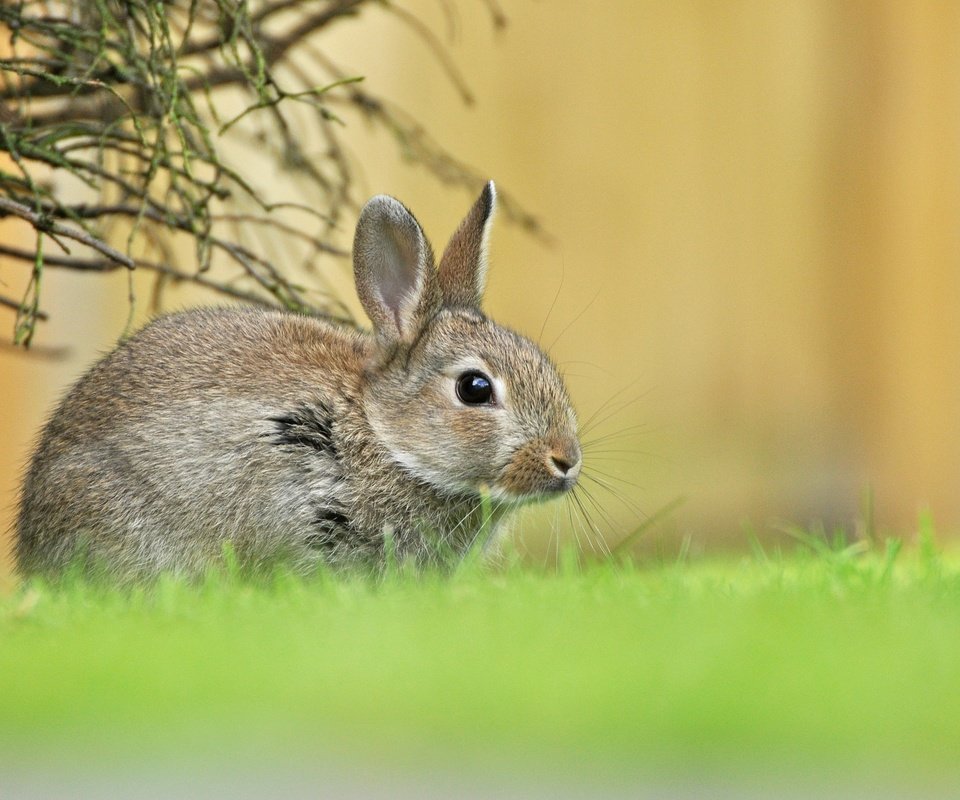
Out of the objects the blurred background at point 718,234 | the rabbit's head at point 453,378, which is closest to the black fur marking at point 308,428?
the rabbit's head at point 453,378

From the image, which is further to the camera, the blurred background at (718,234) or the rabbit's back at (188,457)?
the blurred background at (718,234)

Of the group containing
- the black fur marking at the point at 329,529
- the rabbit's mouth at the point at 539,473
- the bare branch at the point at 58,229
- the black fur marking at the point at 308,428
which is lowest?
the black fur marking at the point at 329,529

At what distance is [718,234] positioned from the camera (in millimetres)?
9562

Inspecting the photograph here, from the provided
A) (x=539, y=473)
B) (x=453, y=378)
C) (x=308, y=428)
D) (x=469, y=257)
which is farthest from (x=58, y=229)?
(x=539, y=473)

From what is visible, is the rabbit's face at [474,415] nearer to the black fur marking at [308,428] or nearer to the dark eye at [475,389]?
the dark eye at [475,389]

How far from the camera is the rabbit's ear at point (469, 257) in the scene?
187 inches

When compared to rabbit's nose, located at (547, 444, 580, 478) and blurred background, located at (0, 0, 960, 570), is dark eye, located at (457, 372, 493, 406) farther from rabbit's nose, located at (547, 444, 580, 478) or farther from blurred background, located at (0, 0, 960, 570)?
blurred background, located at (0, 0, 960, 570)

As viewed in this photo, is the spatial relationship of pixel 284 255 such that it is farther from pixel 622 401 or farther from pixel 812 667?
pixel 812 667

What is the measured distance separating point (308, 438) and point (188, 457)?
0.36m

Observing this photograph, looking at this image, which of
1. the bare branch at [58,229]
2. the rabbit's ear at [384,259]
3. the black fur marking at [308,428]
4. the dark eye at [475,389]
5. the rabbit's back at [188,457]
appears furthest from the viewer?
the rabbit's ear at [384,259]

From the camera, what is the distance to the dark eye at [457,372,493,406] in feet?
14.6

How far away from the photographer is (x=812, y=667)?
2.36 meters

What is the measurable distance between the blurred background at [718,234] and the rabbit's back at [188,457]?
4507 mm

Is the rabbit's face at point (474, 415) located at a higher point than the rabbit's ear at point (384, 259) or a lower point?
lower
